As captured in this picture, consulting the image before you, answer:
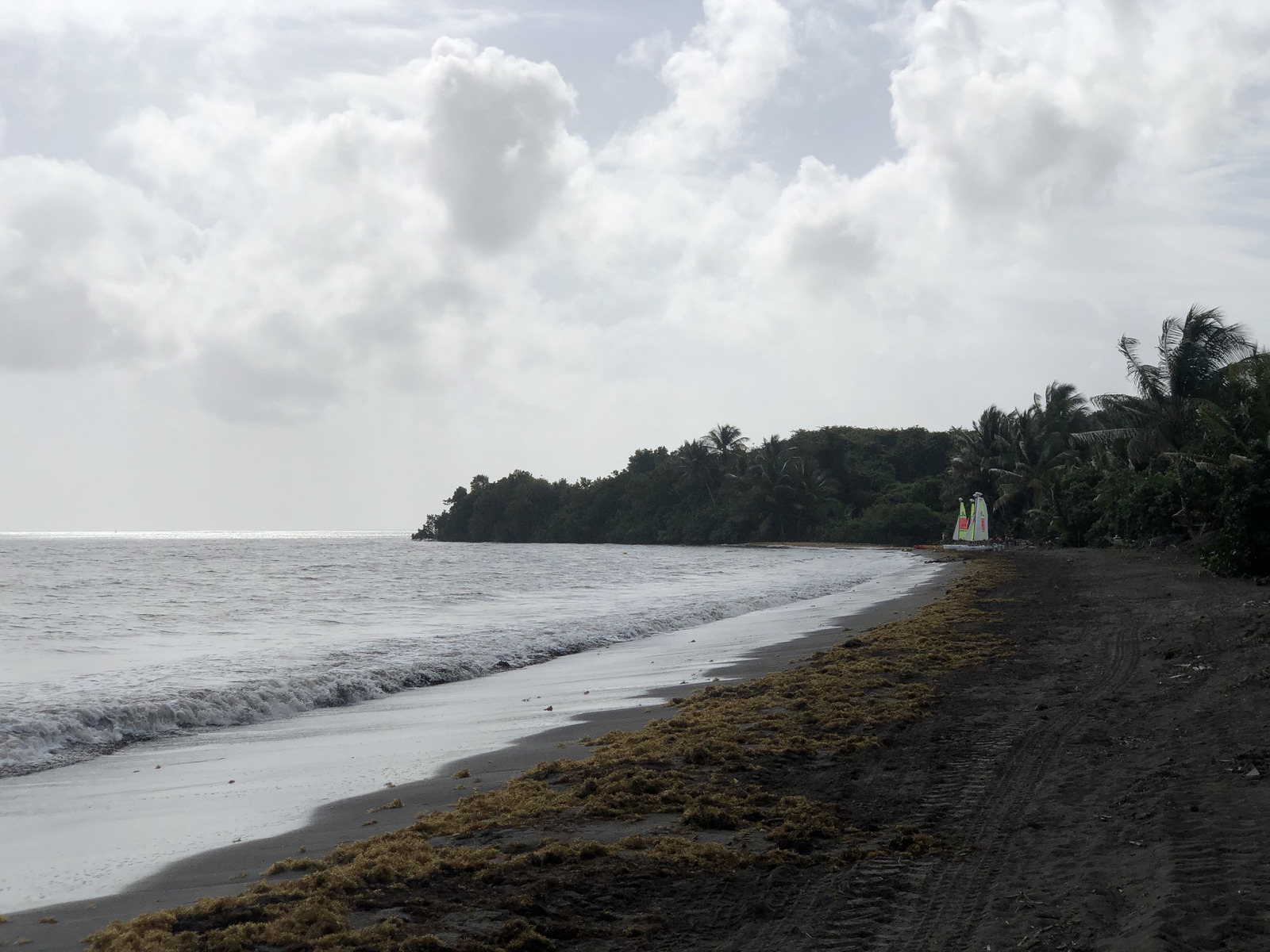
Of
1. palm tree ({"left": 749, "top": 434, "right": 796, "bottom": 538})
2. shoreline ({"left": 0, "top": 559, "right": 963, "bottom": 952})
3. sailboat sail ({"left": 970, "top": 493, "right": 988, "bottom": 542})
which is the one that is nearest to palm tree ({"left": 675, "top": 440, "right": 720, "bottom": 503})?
palm tree ({"left": 749, "top": 434, "right": 796, "bottom": 538})

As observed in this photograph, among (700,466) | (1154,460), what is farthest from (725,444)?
(1154,460)

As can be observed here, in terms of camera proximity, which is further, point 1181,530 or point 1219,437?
point 1181,530

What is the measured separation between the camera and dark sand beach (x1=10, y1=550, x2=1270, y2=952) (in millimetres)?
3529

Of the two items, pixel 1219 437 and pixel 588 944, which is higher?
pixel 1219 437

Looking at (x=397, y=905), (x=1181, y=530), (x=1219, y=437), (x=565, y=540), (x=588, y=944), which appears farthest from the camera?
(x=565, y=540)

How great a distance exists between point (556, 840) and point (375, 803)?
158 cm

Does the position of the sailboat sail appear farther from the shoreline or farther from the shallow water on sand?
the shoreline

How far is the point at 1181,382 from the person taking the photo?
103 feet

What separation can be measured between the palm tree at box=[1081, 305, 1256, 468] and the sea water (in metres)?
13.3

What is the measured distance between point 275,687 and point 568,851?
7.19 meters

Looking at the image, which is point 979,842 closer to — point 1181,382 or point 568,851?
point 568,851

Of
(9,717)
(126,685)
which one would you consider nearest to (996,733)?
(9,717)

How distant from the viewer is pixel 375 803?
5695mm

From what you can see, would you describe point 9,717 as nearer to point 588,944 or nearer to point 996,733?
point 588,944
